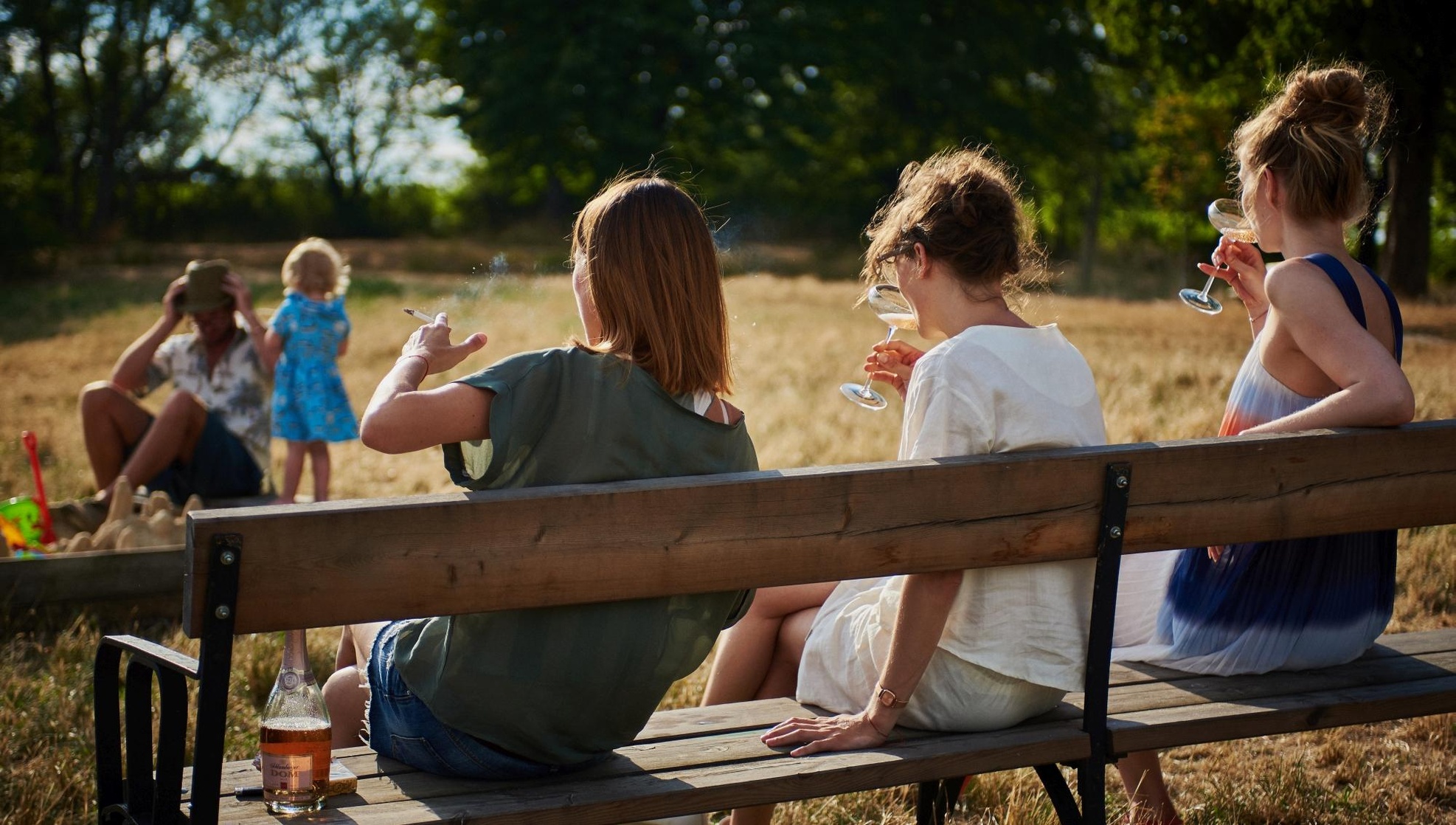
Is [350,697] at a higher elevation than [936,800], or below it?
higher

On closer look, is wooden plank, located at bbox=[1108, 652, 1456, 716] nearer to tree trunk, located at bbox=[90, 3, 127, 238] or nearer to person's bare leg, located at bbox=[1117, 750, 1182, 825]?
person's bare leg, located at bbox=[1117, 750, 1182, 825]

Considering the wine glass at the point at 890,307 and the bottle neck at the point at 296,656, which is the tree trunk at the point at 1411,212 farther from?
the bottle neck at the point at 296,656

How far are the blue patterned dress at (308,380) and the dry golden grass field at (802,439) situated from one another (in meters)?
0.54

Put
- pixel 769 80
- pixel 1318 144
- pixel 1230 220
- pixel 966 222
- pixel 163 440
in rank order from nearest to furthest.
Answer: pixel 966 222, pixel 1318 144, pixel 1230 220, pixel 163 440, pixel 769 80

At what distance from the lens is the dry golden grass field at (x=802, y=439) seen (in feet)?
12.2

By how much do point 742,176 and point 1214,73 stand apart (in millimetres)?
32226

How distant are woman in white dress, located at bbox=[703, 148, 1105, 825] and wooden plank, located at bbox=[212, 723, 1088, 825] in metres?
0.08

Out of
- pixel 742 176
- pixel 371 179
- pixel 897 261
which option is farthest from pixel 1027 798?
pixel 371 179

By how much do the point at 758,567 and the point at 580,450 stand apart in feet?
1.26

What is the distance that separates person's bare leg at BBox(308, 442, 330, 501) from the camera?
756cm

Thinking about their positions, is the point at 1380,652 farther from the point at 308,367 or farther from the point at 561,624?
the point at 308,367

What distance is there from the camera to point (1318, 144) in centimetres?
302

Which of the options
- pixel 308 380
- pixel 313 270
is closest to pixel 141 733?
pixel 308 380

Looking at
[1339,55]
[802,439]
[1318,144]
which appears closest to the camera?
[1318,144]
